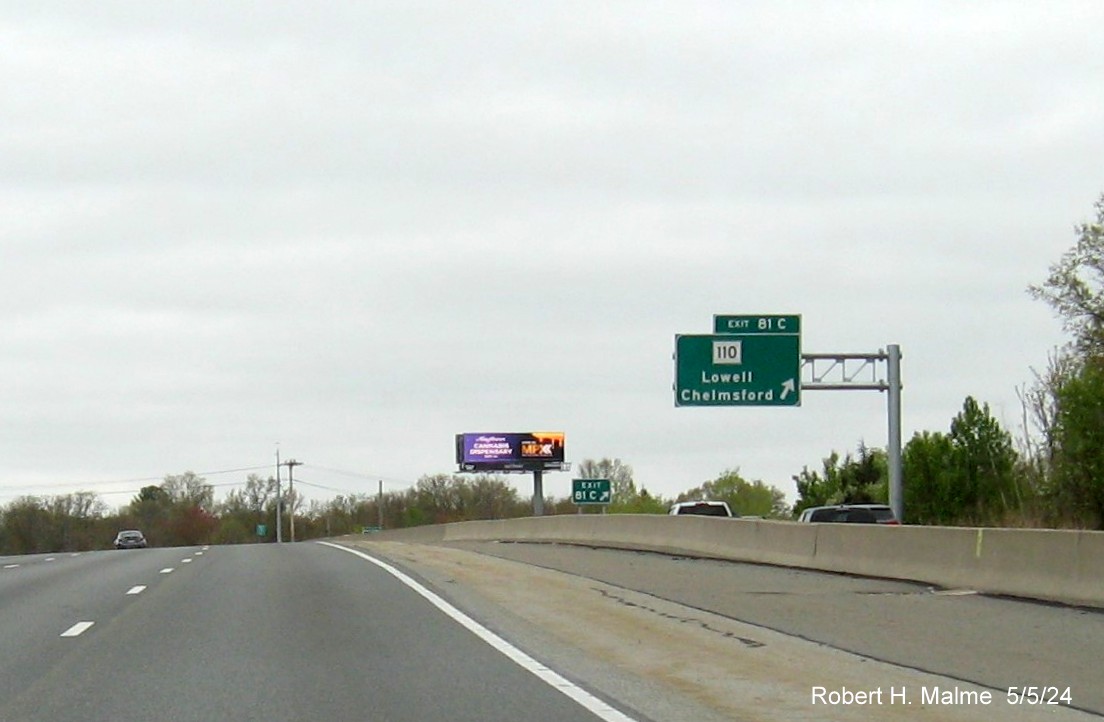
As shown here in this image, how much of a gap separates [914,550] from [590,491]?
37687 millimetres

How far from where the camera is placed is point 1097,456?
2094 inches

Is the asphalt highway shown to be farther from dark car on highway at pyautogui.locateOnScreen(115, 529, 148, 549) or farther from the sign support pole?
dark car on highway at pyautogui.locateOnScreen(115, 529, 148, 549)

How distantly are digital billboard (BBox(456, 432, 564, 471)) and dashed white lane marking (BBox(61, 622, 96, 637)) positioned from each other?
82.0 metres

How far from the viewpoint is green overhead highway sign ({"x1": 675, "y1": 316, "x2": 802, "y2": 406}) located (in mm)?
43219

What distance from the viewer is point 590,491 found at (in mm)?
60906

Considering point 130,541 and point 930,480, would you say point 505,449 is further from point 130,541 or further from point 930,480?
point 930,480

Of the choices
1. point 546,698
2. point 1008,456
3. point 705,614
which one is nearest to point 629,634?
point 705,614

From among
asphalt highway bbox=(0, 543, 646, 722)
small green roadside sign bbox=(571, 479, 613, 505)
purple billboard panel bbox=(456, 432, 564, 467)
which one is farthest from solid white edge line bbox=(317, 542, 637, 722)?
purple billboard panel bbox=(456, 432, 564, 467)

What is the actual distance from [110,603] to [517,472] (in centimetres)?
8112

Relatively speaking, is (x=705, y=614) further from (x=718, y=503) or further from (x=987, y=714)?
(x=718, y=503)

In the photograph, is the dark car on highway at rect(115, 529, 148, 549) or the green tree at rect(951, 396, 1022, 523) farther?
the dark car on highway at rect(115, 529, 148, 549)

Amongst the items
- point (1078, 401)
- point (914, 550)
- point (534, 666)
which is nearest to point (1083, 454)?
point (1078, 401)

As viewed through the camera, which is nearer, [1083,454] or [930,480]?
[1083,454]

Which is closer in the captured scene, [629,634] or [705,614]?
[629,634]
